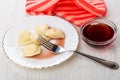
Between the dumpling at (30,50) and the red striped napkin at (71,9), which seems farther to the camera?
the red striped napkin at (71,9)

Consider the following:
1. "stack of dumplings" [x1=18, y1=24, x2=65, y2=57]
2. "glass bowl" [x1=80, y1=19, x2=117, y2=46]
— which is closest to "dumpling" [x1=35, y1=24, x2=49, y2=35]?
"stack of dumplings" [x1=18, y1=24, x2=65, y2=57]

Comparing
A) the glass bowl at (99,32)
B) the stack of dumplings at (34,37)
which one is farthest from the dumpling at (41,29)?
the glass bowl at (99,32)

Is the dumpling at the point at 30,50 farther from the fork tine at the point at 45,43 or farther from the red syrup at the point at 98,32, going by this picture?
the red syrup at the point at 98,32

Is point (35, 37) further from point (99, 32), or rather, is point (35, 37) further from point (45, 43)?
point (99, 32)

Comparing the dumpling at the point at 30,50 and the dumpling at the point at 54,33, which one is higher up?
the dumpling at the point at 54,33

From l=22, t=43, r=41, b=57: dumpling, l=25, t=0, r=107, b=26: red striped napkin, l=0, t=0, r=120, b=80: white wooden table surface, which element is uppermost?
l=25, t=0, r=107, b=26: red striped napkin

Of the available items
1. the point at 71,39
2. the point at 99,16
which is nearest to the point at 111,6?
the point at 99,16

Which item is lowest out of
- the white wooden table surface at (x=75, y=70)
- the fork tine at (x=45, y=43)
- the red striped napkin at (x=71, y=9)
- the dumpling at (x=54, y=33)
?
the white wooden table surface at (x=75, y=70)

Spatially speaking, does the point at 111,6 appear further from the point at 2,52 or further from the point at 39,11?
the point at 2,52

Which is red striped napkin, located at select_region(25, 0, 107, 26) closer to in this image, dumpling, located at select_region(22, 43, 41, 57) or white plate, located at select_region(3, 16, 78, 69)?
white plate, located at select_region(3, 16, 78, 69)
